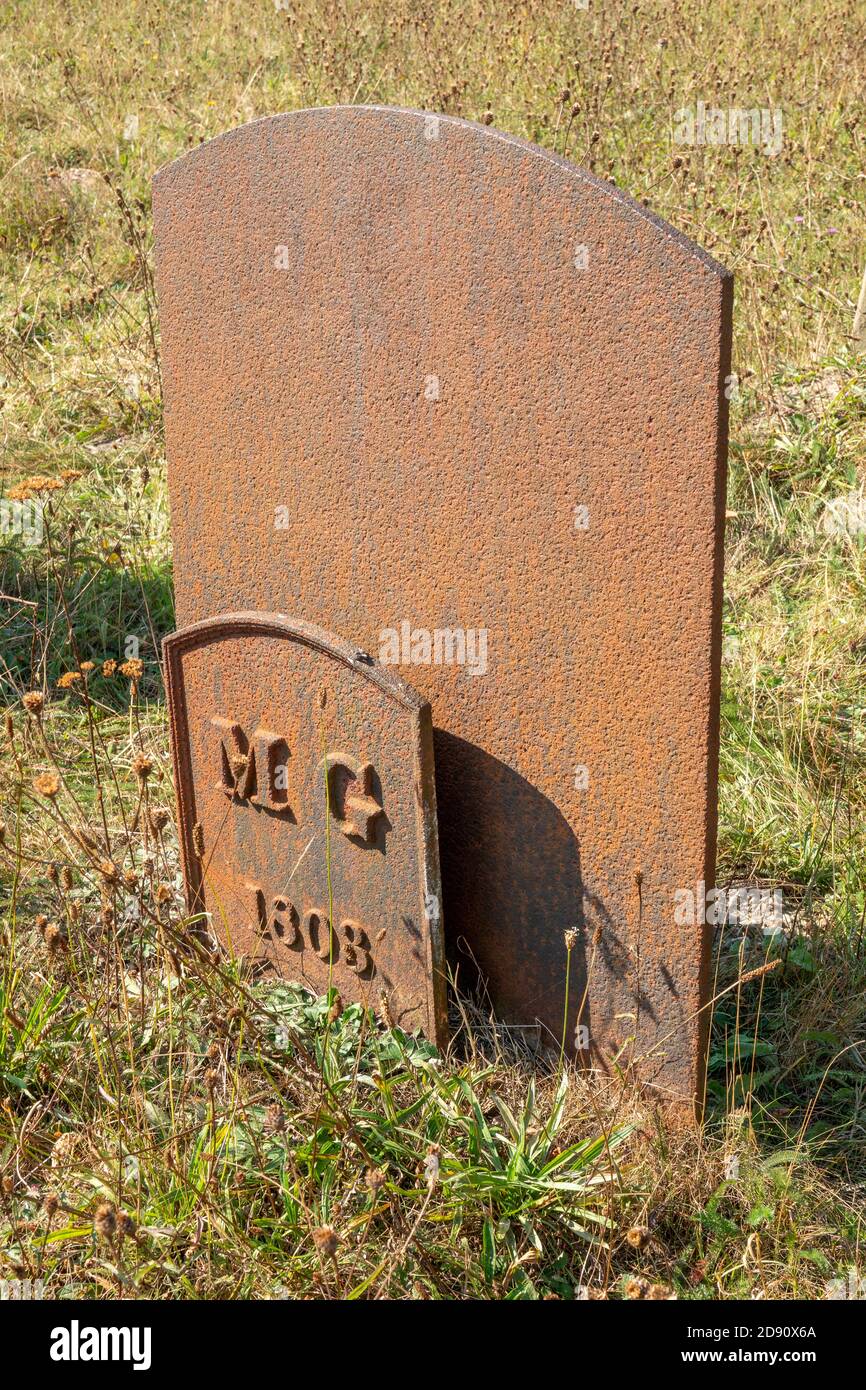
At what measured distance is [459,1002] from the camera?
2.30 metres

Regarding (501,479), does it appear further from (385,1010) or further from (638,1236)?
(638,1236)

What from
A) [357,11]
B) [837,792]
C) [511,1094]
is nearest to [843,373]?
[837,792]

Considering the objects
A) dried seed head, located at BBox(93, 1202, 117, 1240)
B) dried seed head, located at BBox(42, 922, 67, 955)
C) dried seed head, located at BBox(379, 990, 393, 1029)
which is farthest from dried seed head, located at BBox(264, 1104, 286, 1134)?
dried seed head, located at BBox(93, 1202, 117, 1240)

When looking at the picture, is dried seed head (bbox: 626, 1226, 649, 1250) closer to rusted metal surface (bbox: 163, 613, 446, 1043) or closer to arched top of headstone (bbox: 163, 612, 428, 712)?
rusted metal surface (bbox: 163, 613, 446, 1043)

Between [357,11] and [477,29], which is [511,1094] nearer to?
[477,29]

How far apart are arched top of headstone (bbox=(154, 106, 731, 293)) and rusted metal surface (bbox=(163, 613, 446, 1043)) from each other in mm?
784

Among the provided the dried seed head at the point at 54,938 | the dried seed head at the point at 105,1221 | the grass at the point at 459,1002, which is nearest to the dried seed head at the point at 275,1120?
the grass at the point at 459,1002

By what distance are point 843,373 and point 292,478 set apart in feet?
9.17

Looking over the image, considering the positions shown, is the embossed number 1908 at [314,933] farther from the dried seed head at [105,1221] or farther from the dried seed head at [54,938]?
the dried seed head at [105,1221]

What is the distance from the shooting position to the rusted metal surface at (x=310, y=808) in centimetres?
218

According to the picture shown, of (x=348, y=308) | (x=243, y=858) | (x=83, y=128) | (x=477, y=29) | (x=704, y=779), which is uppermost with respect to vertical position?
(x=477, y=29)

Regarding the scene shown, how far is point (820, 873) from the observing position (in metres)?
2.82

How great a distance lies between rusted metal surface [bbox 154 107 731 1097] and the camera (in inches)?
72.1

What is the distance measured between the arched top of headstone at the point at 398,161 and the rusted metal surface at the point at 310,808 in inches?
30.9
